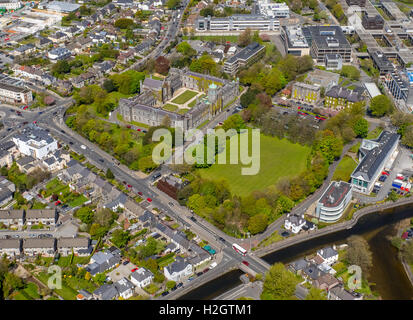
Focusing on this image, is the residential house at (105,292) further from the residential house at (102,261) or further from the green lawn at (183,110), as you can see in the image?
the green lawn at (183,110)

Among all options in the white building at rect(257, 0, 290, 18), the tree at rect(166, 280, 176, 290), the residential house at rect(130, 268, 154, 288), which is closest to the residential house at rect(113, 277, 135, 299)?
the residential house at rect(130, 268, 154, 288)

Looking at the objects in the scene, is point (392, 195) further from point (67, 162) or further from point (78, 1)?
point (78, 1)

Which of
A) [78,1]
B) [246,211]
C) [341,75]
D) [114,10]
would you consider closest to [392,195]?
[246,211]

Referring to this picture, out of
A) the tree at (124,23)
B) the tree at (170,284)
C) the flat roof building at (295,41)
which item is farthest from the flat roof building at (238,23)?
the tree at (170,284)

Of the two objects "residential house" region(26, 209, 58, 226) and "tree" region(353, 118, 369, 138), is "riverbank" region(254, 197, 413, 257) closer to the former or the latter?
"tree" region(353, 118, 369, 138)

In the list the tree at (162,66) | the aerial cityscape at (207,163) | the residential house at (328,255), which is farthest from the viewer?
the tree at (162,66)

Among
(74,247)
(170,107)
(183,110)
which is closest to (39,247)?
(74,247)

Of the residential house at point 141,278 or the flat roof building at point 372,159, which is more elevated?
the flat roof building at point 372,159
